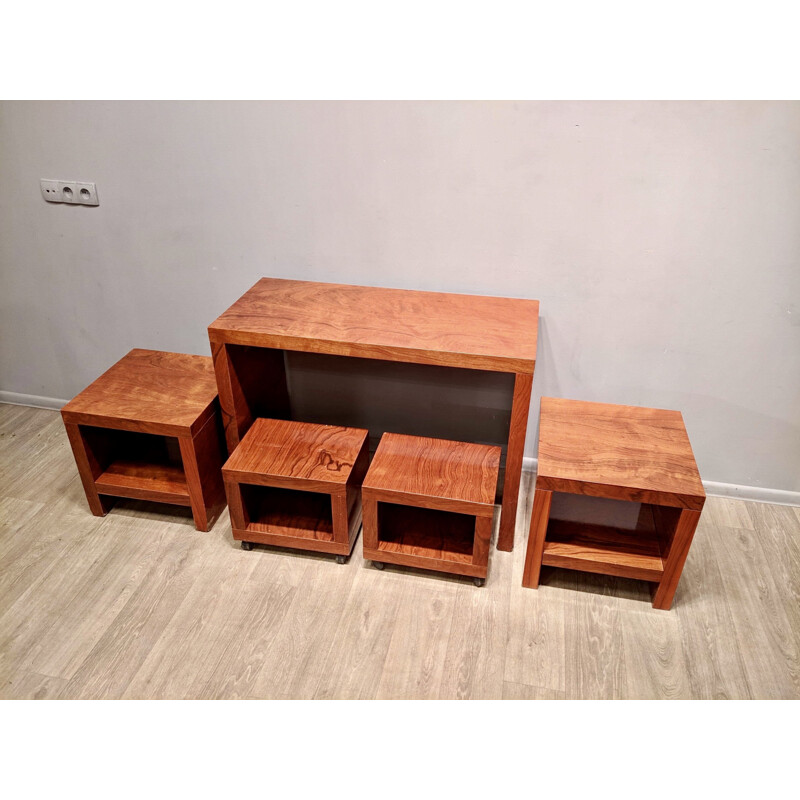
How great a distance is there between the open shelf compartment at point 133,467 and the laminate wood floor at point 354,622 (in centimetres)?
13

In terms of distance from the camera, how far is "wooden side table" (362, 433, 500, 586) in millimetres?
1846

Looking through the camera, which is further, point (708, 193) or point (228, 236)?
point (228, 236)

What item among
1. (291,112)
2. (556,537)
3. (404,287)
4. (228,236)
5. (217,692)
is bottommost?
(217,692)

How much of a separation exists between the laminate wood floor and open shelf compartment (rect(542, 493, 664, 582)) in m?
0.14

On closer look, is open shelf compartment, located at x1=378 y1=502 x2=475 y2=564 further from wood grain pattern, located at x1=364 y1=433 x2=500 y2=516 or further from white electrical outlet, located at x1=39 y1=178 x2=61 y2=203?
white electrical outlet, located at x1=39 y1=178 x2=61 y2=203

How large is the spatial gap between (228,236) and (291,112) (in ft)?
1.57

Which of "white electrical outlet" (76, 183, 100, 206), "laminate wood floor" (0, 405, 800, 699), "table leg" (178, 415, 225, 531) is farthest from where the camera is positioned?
"white electrical outlet" (76, 183, 100, 206)

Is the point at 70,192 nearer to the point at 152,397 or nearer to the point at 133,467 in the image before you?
the point at 152,397

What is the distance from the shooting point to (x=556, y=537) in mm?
1954

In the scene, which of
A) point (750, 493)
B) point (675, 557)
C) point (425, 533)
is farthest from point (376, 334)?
point (750, 493)

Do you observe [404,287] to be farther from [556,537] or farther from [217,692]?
[217,692]

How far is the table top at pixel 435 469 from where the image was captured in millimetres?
1852

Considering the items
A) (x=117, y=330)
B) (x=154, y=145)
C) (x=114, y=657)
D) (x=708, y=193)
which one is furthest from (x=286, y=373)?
(x=708, y=193)

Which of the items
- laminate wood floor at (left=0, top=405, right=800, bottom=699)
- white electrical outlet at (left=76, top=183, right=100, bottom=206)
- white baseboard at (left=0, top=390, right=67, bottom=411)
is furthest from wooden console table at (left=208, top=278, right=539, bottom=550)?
white baseboard at (left=0, top=390, right=67, bottom=411)
